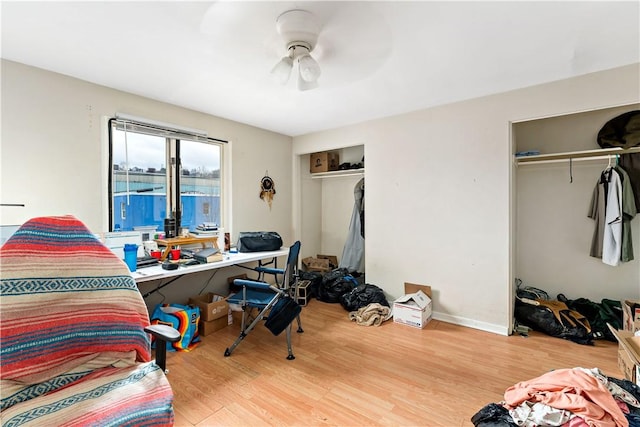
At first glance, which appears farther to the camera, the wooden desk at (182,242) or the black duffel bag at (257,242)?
the black duffel bag at (257,242)

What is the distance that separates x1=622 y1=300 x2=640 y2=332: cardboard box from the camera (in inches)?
91.1

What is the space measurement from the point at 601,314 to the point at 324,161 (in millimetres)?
3609

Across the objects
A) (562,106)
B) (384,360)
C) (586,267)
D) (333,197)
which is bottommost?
(384,360)

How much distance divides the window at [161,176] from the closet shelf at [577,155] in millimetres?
3488

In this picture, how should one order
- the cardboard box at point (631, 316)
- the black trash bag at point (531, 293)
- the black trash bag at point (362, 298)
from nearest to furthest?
the cardboard box at point (631, 316) < the black trash bag at point (531, 293) < the black trash bag at point (362, 298)

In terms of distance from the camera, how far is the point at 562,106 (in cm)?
246

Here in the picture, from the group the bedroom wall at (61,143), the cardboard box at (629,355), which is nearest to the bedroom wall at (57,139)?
the bedroom wall at (61,143)

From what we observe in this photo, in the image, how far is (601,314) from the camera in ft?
8.73

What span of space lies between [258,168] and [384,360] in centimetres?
280

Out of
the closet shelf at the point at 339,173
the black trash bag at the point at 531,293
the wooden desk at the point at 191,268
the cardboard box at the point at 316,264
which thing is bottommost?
the black trash bag at the point at 531,293

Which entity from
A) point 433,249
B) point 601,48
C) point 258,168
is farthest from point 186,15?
point 433,249

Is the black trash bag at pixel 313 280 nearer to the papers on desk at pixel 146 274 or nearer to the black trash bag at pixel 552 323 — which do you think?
the papers on desk at pixel 146 274

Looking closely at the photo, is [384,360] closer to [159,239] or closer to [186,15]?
[159,239]

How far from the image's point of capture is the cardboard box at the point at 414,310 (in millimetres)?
2955
